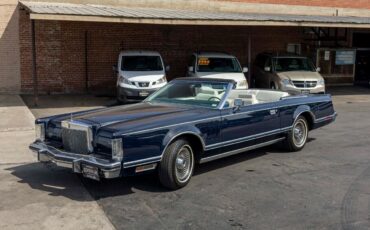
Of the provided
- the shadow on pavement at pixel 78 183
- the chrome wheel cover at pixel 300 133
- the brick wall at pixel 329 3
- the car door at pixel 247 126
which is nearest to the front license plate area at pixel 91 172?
the shadow on pavement at pixel 78 183

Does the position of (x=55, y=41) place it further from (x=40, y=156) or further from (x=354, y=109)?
(x=40, y=156)

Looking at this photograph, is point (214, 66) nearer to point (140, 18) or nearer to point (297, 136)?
point (140, 18)

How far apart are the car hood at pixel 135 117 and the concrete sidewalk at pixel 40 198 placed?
0.78m

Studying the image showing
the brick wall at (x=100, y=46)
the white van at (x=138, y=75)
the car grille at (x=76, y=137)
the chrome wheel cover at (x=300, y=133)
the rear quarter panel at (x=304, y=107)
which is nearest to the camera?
the car grille at (x=76, y=137)

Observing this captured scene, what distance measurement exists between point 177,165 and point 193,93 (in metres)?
1.68

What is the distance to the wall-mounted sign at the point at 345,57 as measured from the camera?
80.3 ft

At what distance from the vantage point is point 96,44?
1981 centimetres

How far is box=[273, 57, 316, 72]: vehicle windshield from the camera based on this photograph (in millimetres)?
18594

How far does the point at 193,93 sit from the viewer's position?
26.0 ft

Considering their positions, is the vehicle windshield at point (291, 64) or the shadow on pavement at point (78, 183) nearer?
the shadow on pavement at point (78, 183)

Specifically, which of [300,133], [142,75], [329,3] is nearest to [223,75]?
[142,75]

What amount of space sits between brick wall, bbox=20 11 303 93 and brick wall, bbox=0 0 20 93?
0.79 feet

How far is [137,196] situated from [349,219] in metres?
2.53

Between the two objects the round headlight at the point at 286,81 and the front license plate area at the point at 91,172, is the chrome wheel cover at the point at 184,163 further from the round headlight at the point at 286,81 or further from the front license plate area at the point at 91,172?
the round headlight at the point at 286,81
